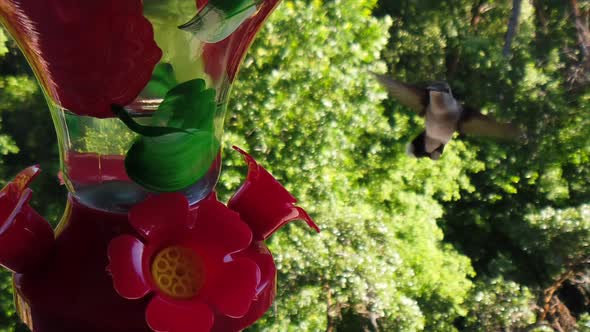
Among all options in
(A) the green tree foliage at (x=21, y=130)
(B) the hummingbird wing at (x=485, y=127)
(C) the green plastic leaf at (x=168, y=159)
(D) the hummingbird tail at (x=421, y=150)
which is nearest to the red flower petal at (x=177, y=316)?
(C) the green plastic leaf at (x=168, y=159)

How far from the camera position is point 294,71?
5.14 meters

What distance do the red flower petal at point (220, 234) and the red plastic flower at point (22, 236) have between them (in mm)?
217

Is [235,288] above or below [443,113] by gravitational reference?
above

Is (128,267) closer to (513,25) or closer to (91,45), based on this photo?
(91,45)

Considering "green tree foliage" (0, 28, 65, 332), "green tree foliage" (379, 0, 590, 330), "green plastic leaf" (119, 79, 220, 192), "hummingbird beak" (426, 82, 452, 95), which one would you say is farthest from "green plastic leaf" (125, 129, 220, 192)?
"green tree foliage" (379, 0, 590, 330)

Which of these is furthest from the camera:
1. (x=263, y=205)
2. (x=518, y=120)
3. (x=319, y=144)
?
(x=518, y=120)

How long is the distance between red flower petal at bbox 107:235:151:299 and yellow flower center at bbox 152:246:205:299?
2.5 inches

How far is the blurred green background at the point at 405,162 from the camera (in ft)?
17.0

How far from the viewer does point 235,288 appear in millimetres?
919

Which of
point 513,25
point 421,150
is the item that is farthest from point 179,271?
point 513,25

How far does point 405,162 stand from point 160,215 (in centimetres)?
699

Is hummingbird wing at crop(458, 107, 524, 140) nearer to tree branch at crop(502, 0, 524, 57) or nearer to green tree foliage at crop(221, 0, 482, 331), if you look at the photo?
green tree foliage at crop(221, 0, 482, 331)

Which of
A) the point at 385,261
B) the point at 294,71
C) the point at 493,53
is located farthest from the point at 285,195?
the point at 493,53

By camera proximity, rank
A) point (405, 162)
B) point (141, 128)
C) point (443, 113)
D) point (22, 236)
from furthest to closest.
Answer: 1. point (405, 162)
2. point (443, 113)
3. point (22, 236)
4. point (141, 128)
